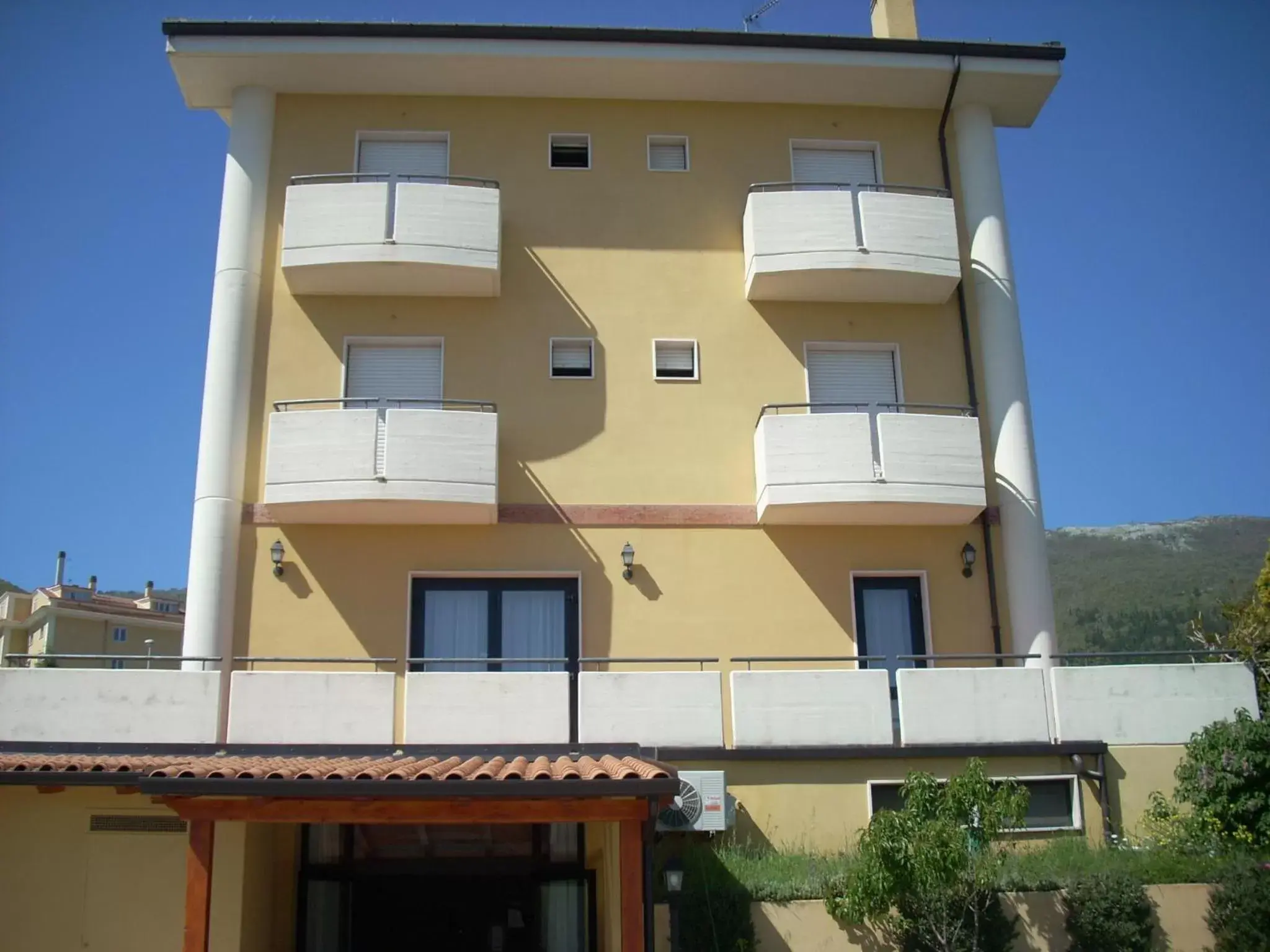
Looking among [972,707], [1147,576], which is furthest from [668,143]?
[1147,576]

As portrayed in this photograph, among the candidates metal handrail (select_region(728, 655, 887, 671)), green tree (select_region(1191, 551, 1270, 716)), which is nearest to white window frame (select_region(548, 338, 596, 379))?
metal handrail (select_region(728, 655, 887, 671))

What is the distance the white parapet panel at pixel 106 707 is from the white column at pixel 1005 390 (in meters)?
10.8

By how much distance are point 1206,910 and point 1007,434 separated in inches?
283

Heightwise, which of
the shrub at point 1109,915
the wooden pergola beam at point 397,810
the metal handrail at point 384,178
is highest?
the metal handrail at point 384,178

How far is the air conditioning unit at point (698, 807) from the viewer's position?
14.3 metres

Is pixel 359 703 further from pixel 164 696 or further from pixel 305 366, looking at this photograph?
pixel 305 366

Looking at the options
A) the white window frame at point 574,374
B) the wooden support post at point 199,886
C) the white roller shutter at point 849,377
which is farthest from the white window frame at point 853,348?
the wooden support post at point 199,886

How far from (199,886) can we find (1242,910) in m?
10.2

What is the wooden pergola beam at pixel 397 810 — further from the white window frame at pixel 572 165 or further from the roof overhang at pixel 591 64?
the roof overhang at pixel 591 64

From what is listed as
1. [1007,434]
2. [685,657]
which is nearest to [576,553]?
[685,657]

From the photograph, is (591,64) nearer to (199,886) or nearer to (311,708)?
(311,708)

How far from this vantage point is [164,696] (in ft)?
49.6

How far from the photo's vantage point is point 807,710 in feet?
50.3

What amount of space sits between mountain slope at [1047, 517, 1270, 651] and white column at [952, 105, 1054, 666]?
2384 centimetres
